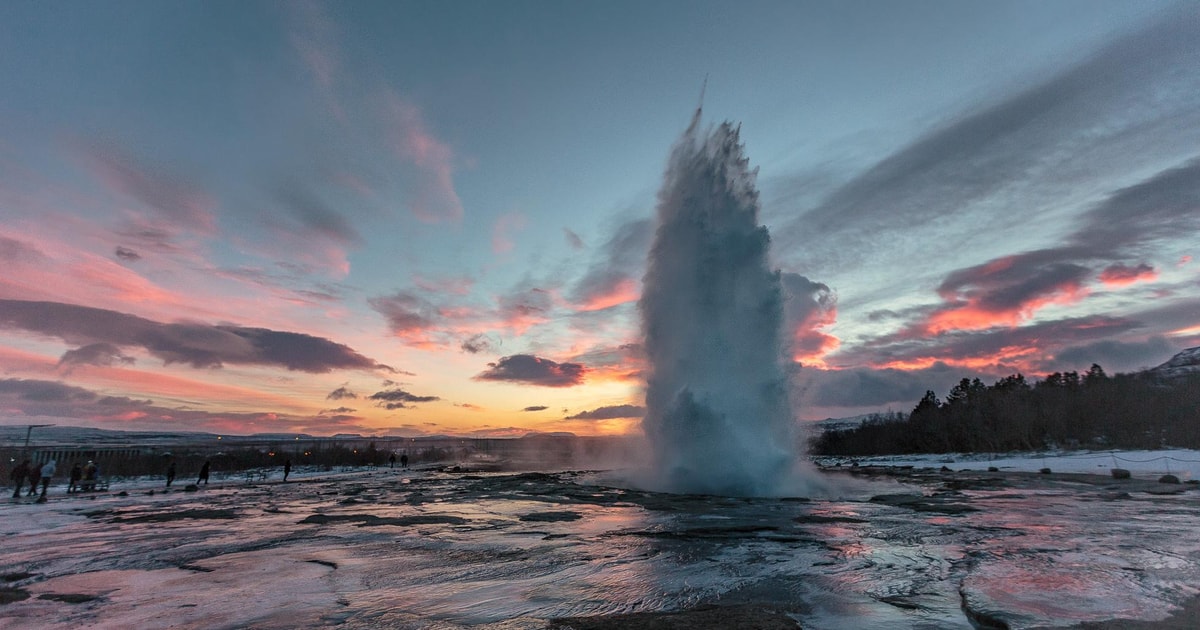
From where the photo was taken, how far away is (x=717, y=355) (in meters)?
28.2

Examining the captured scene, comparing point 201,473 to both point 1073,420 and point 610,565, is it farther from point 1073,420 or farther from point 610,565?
point 1073,420

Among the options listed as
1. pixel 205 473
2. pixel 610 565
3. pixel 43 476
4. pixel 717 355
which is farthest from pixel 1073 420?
pixel 43 476

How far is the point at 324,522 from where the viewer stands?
19000mm

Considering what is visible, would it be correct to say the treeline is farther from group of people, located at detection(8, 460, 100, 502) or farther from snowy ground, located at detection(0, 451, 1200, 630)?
group of people, located at detection(8, 460, 100, 502)

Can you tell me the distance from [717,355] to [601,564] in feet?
58.8

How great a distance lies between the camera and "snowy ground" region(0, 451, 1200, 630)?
26.6 feet

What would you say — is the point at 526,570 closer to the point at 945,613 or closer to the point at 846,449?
the point at 945,613

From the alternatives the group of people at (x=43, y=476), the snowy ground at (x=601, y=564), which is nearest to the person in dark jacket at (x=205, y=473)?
the group of people at (x=43, y=476)

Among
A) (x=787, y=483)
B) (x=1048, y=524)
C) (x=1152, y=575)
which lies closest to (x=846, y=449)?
(x=787, y=483)

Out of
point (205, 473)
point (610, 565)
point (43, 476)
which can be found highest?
point (43, 476)

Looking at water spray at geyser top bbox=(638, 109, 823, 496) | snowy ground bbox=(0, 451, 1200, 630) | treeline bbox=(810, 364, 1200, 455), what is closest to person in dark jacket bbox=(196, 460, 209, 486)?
snowy ground bbox=(0, 451, 1200, 630)

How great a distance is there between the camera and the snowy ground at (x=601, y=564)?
811 cm

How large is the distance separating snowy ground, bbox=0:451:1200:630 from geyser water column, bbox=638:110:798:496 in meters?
4.66

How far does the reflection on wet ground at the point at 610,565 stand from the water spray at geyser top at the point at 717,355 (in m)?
4.89
